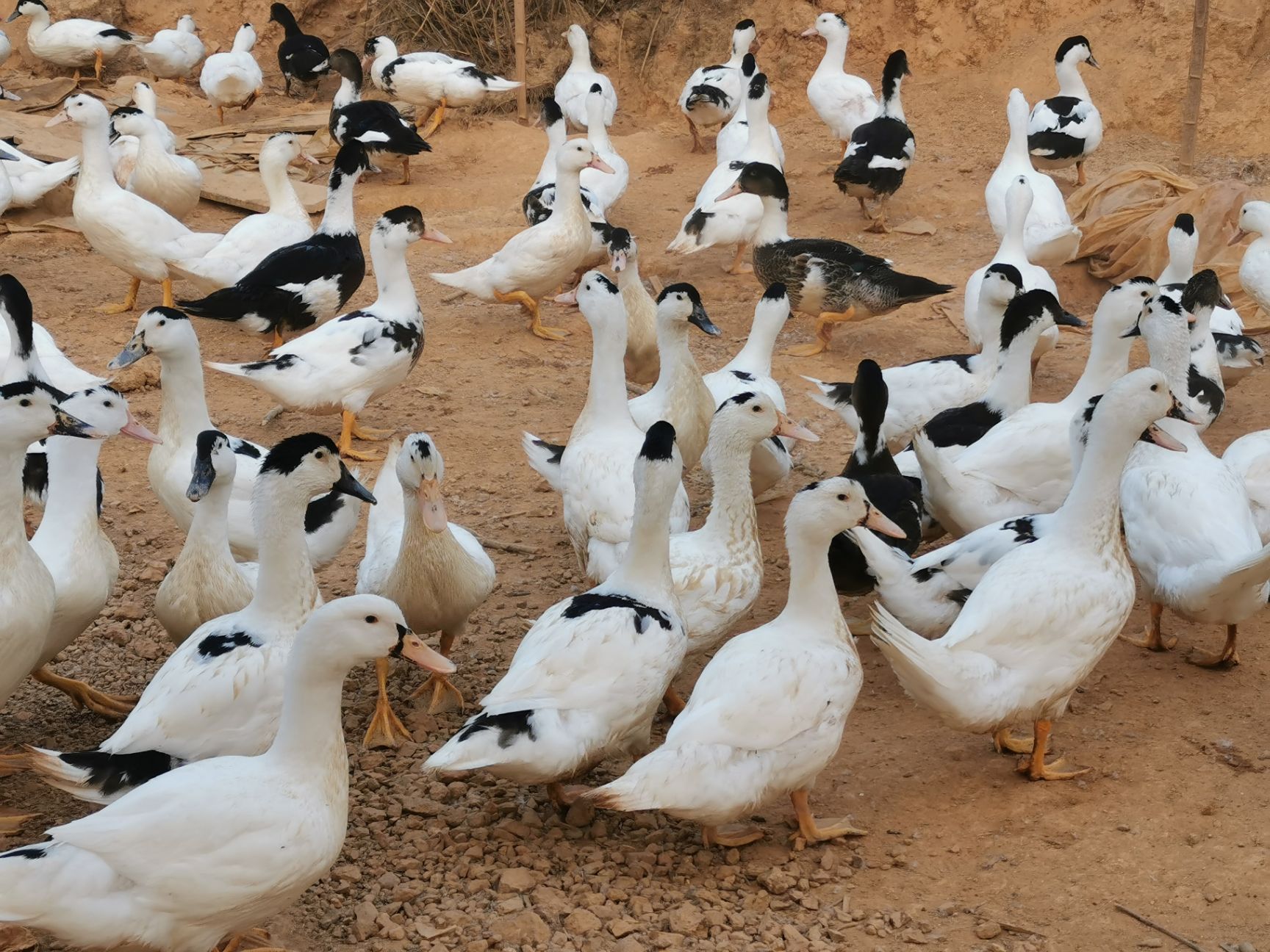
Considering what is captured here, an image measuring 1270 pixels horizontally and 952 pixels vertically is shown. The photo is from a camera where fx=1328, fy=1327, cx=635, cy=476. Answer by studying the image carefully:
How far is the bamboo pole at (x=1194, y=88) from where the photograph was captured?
1059 cm

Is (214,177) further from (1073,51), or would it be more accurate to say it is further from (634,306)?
(1073,51)

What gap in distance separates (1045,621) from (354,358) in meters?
4.00

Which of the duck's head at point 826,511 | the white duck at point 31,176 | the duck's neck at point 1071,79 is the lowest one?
the white duck at point 31,176

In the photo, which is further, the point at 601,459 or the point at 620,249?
the point at 620,249

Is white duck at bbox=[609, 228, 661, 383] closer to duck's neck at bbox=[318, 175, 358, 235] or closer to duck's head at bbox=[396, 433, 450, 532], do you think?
duck's neck at bbox=[318, 175, 358, 235]

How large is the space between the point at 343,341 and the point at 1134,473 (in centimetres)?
397

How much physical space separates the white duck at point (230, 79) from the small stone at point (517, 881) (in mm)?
11312

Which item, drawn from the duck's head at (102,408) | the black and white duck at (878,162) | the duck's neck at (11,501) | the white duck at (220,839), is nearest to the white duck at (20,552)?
the duck's neck at (11,501)

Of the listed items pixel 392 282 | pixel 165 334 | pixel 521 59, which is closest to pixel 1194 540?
pixel 165 334

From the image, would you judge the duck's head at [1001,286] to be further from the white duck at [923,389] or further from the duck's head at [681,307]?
the duck's head at [681,307]

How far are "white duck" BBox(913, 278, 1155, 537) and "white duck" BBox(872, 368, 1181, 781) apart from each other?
2.93 ft

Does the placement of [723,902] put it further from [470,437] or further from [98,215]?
[98,215]

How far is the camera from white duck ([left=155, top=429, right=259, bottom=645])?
4.69m

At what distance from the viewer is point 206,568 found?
4.70 metres
